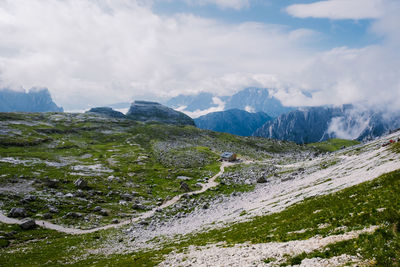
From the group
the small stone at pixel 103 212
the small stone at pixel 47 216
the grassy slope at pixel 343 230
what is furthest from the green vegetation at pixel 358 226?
the small stone at pixel 47 216

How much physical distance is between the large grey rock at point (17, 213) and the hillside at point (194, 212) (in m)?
0.26

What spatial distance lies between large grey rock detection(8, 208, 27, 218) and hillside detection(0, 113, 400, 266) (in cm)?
26

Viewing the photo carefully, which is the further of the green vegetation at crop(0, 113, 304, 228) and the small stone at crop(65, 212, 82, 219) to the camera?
the green vegetation at crop(0, 113, 304, 228)

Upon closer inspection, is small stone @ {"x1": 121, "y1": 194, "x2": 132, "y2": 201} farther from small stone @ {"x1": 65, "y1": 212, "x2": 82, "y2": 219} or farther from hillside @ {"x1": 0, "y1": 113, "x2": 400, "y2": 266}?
small stone @ {"x1": 65, "y1": 212, "x2": 82, "y2": 219}

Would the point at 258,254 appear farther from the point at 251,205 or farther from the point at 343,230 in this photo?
the point at 251,205

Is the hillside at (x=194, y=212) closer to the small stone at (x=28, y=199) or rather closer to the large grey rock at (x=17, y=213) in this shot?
the large grey rock at (x=17, y=213)

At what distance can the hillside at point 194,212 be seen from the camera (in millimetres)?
18047

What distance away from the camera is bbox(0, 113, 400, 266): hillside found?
18.0 meters

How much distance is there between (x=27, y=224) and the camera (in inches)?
2030

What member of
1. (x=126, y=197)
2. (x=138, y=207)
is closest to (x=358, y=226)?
(x=138, y=207)

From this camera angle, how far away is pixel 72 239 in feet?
158

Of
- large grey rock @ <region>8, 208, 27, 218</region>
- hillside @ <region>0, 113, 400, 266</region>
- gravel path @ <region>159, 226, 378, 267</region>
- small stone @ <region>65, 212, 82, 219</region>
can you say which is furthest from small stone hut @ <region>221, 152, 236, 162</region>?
gravel path @ <region>159, 226, 378, 267</region>

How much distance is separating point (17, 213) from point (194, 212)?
1824 inches

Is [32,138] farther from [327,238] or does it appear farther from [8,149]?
[327,238]
